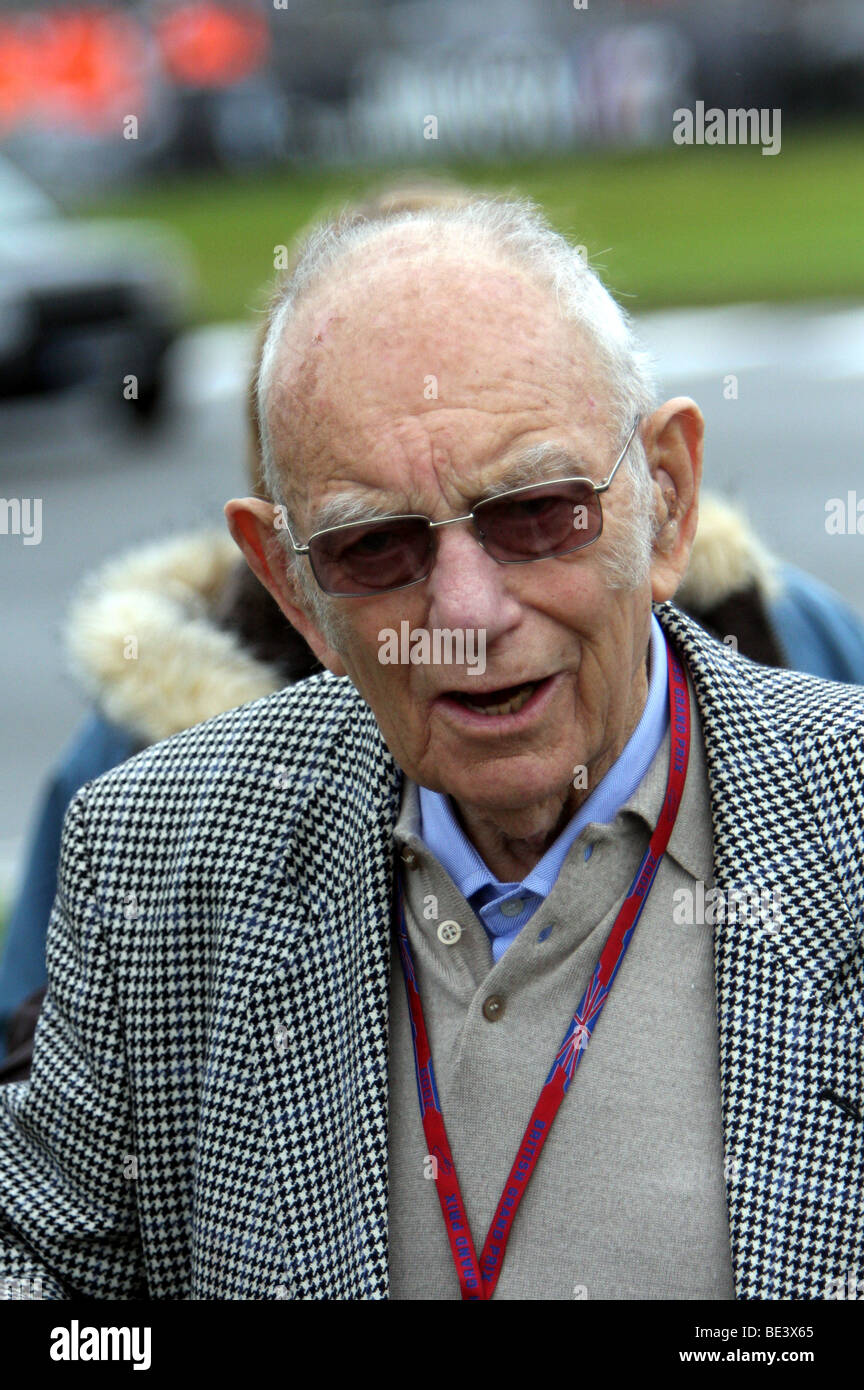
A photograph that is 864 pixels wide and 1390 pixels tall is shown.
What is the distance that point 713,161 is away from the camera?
968 inches

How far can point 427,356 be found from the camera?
6.22 feet

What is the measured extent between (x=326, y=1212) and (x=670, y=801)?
2.12 ft

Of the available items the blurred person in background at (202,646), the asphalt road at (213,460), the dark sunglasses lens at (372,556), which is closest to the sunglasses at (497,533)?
the dark sunglasses lens at (372,556)

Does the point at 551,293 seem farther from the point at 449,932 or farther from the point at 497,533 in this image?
the point at 449,932

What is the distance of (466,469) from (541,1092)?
28.2 inches

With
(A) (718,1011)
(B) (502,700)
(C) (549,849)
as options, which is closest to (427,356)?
(B) (502,700)

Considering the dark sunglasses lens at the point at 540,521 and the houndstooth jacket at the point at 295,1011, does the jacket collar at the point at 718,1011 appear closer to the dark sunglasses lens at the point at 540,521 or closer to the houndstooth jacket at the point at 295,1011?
the houndstooth jacket at the point at 295,1011

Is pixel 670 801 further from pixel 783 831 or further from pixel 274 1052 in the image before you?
pixel 274 1052

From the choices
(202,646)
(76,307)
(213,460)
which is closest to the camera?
(202,646)

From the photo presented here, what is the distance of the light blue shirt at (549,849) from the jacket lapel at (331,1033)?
0.30 feet

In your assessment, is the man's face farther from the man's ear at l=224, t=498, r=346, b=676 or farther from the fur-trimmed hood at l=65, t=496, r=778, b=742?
the fur-trimmed hood at l=65, t=496, r=778, b=742

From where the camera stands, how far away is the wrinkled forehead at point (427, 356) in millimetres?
1886

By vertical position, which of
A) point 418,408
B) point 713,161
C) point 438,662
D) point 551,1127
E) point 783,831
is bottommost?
point 551,1127

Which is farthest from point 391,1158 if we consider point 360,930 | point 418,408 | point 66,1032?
point 418,408
